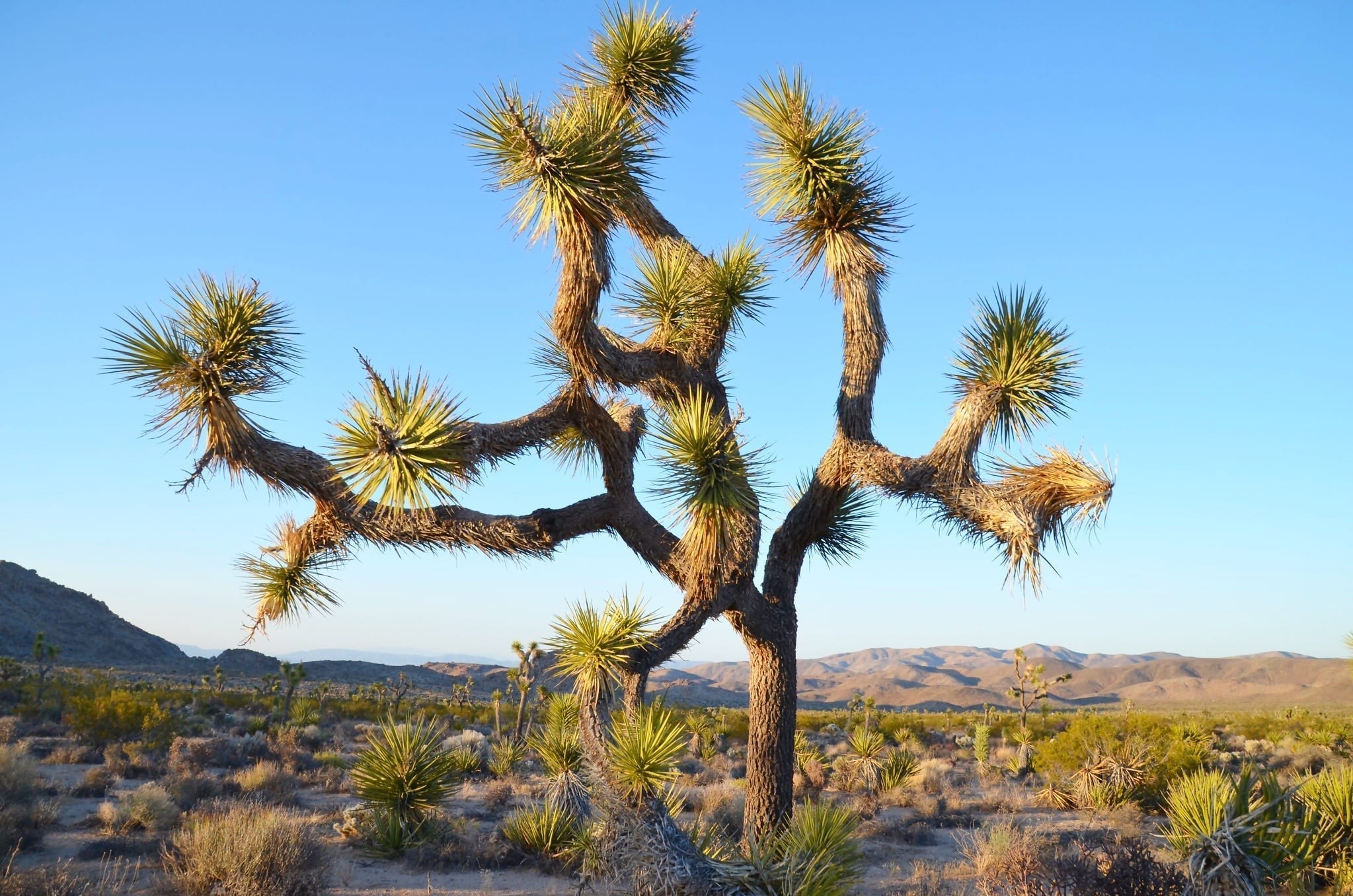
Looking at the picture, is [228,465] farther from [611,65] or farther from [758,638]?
[611,65]

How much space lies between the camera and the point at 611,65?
901 cm

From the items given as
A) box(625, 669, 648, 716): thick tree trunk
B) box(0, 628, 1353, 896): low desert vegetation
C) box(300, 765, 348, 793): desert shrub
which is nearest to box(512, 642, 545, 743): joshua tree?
box(0, 628, 1353, 896): low desert vegetation

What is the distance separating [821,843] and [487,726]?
68.7 ft

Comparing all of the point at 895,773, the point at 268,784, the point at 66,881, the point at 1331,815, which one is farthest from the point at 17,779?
the point at 1331,815

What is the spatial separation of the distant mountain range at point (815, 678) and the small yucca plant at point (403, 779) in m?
6.63

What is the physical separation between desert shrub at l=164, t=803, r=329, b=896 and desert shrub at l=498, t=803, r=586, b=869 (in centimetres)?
210

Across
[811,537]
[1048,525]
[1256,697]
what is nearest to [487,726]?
[811,537]

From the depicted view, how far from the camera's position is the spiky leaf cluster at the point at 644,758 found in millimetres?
6148

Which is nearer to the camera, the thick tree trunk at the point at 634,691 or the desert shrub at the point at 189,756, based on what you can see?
the thick tree trunk at the point at 634,691

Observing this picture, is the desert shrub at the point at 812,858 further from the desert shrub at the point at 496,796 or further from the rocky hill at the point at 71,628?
the rocky hill at the point at 71,628

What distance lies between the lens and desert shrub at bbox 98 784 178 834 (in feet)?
32.4

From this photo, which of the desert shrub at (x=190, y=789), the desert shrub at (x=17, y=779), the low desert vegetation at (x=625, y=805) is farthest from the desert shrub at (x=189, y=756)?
the desert shrub at (x=17, y=779)

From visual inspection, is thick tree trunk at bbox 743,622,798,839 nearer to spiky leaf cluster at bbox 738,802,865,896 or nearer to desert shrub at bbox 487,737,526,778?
spiky leaf cluster at bbox 738,802,865,896

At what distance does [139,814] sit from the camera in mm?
9945
